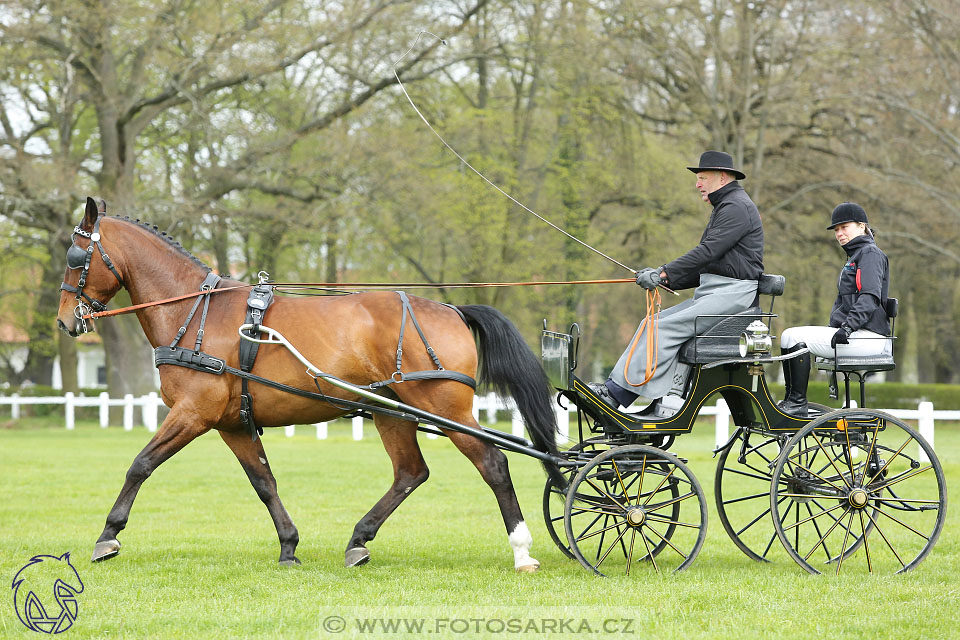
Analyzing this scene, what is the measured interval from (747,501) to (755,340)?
503 centimetres

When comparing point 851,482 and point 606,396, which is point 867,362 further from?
point 606,396

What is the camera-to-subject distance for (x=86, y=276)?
6.61 m

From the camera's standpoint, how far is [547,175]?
1043 inches

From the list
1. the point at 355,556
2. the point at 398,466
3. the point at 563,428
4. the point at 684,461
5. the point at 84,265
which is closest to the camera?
the point at 684,461

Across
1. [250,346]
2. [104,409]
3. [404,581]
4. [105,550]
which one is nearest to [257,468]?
[250,346]

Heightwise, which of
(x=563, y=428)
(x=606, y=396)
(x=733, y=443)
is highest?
(x=606, y=396)

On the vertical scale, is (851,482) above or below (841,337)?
below

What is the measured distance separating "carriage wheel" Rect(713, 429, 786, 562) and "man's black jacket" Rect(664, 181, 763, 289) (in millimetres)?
1029

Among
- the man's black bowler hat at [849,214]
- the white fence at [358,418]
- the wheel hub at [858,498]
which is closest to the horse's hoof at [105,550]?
the wheel hub at [858,498]

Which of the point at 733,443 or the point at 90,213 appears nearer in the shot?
the point at 733,443

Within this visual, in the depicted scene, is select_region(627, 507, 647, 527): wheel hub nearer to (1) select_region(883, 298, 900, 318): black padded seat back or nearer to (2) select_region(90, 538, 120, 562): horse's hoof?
(1) select_region(883, 298, 900, 318): black padded seat back

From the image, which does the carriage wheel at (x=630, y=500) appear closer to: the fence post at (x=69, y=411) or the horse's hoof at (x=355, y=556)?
the horse's hoof at (x=355, y=556)

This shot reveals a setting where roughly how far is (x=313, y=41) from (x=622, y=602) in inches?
681

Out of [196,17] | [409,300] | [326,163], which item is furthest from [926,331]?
[409,300]
